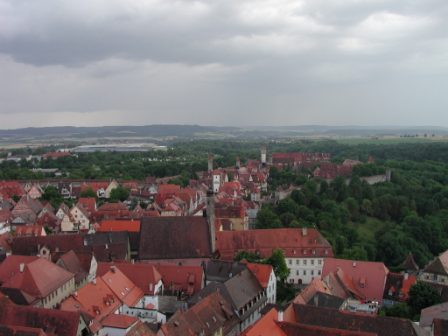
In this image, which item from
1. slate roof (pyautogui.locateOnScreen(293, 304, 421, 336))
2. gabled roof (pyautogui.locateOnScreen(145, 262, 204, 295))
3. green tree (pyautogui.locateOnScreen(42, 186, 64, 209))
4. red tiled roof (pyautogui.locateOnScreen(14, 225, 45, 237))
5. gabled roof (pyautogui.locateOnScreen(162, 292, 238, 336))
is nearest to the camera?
slate roof (pyautogui.locateOnScreen(293, 304, 421, 336))

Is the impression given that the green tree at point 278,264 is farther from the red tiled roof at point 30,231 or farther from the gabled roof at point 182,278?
the red tiled roof at point 30,231

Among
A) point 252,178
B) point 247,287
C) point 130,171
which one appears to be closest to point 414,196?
point 252,178

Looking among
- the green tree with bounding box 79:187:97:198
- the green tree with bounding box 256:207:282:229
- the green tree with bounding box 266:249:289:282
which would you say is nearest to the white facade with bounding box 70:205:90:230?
the green tree with bounding box 79:187:97:198

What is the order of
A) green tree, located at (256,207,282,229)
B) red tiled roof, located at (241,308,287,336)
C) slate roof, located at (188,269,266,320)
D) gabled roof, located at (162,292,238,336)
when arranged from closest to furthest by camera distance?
1. red tiled roof, located at (241,308,287,336)
2. gabled roof, located at (162,292,238,336)
3. slate roof, located at (188,269,266,320)
4. green tree, located at (256,207,282,229)

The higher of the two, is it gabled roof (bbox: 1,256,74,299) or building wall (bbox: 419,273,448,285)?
gabled roof (bbox: 1,256,74,299)

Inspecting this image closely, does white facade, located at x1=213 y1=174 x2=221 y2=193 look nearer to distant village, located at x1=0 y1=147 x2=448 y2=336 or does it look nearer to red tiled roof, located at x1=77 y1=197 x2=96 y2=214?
red tiled roof, located at x1=77 y1=197 x2=96 y2=214

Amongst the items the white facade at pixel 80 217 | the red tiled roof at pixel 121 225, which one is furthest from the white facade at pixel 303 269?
the white facade at pixel 80 217
